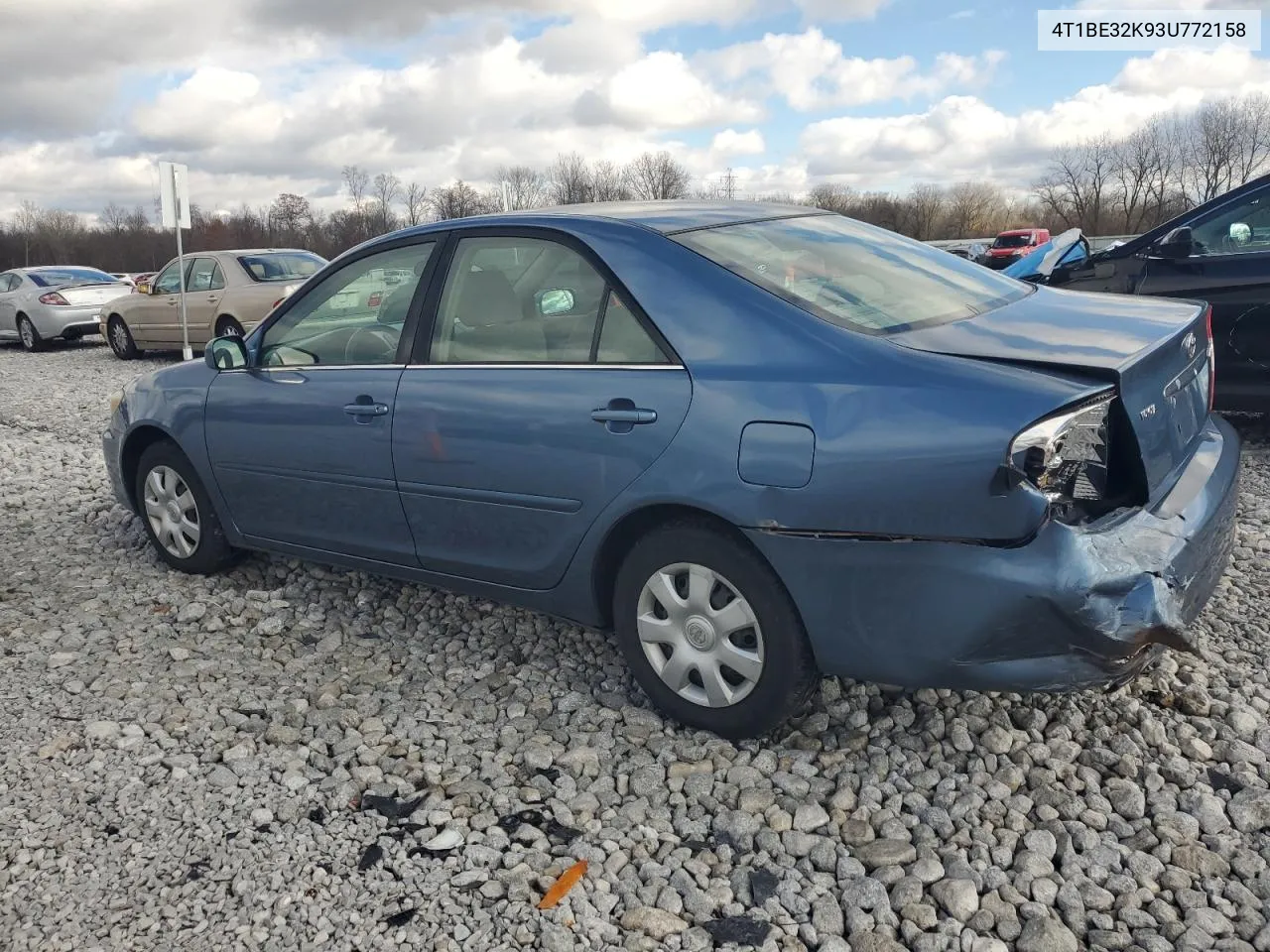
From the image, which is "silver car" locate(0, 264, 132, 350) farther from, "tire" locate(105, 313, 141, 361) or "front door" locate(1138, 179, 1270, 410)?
"front door" locate(1138, 179, 1270, 410)

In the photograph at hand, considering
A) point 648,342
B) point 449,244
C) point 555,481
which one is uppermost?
point 449,244

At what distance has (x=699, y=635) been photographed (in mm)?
3016

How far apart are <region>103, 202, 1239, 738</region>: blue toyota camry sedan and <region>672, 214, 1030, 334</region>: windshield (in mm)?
15

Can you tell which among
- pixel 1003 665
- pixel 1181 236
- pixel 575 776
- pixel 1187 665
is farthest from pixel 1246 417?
pixel 575 776

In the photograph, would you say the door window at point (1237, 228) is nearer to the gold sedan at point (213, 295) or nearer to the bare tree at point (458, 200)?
the gold sedan at point (213, 295)

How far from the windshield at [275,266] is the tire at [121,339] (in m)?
3.19

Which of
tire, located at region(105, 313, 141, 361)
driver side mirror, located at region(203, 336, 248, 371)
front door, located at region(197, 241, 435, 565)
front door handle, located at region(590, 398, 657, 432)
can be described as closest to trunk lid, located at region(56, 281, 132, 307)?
tire, located at region(105, 313, 141, 361)

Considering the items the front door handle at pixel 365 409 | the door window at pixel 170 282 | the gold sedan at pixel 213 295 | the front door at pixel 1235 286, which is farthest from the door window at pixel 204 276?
the front door at pixel 1235 286

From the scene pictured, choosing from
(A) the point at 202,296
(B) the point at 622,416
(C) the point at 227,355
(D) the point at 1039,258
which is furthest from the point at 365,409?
(A) the point at 202,296

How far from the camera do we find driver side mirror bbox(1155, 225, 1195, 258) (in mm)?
6117

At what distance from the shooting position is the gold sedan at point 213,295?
44.7 feet

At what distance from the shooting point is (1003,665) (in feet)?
8.40

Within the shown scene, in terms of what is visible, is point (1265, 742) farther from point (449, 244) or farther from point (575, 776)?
point (449, 244)

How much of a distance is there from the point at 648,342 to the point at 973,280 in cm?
124
